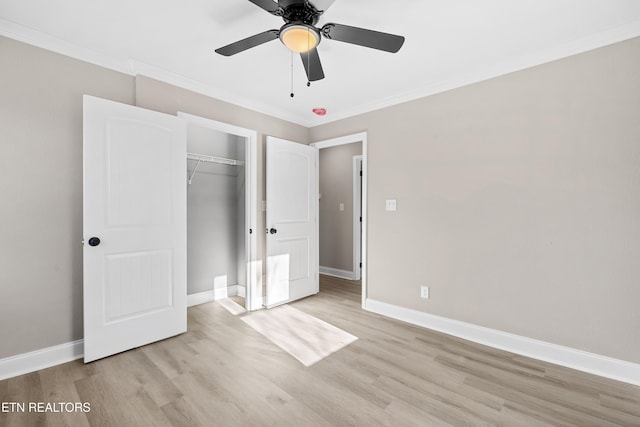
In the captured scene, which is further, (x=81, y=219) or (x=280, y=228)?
(x=280, y=228)

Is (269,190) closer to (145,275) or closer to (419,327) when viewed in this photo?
(145,275)

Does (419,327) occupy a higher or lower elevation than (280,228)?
lower

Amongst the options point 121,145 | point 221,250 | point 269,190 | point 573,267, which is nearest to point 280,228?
point 269,190

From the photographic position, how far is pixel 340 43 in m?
2.30

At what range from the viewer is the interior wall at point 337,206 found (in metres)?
5.15

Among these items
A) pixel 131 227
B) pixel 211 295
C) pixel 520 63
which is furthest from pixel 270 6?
pixel 211 295

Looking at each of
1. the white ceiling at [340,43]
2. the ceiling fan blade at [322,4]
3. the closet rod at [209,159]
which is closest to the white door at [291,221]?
the closet rod at [209,159]

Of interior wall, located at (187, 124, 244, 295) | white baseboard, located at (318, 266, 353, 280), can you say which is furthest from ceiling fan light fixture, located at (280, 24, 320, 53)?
white baseboard, located at (318, 266, 353, 280)

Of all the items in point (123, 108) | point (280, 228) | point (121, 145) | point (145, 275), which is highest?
point (123, 108)

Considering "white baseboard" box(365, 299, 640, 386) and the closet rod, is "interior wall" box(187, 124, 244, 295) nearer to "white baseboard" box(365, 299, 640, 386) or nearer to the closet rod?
the closet rod

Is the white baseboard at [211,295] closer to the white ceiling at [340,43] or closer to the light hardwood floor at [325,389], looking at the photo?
the light hardwood floor at [325,389]

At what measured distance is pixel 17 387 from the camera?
1.99 meters

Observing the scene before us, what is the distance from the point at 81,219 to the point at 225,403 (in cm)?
191

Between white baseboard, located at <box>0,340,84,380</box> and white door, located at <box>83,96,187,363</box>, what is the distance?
0.23 meters
